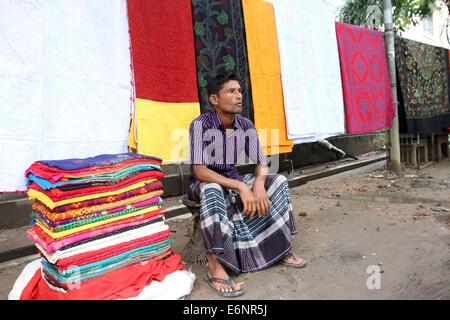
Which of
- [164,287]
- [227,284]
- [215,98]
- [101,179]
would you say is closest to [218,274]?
[227,284]

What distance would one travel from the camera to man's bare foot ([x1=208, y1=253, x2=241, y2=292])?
6.65 ft

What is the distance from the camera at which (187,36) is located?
295 cm

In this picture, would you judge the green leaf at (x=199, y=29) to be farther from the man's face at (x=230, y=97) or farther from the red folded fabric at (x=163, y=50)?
the man's face at (x=230, y=97)

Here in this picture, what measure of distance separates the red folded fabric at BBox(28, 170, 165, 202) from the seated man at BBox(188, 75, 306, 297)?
1.09 ft

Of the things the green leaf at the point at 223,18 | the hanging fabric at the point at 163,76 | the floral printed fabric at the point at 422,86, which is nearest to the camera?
the hanging fabric at the point at 163,76

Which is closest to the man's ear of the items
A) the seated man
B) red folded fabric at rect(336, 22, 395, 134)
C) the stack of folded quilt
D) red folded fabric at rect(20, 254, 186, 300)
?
the seated man

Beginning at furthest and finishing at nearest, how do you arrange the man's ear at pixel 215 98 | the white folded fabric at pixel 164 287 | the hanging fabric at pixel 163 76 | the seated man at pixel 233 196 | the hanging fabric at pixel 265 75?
the hanging fabric at pixel 265 75
the hanging fabric at pixel 163 76
the man's ear at pixel 215 98
the seated man at pixel 233 196
the white folded fabric at pixel 164 287

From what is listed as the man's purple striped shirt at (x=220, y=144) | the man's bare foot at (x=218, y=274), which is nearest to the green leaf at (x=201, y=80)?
the man's purple striped shirt at (x=220, y=144)

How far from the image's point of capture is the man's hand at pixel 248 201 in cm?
218

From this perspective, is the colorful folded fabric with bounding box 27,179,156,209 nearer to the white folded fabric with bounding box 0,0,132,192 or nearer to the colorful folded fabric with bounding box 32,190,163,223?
the colorful folded fabric with bounding box 32,190,163,223
